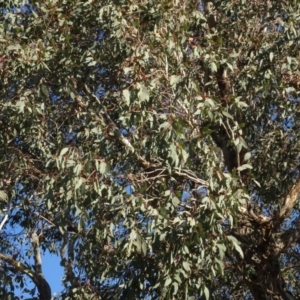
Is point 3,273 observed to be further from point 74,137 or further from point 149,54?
point 149,54

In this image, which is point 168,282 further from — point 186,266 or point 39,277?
point 39,277

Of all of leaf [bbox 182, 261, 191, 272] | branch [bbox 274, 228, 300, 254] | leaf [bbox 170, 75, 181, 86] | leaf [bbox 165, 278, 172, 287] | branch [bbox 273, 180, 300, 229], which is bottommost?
leaf [bbox 165, 278, 172, 287]

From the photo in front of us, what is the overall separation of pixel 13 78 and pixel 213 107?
2.25 meters

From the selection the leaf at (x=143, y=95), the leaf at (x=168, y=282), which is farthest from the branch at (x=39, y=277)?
the leaf at (x=143, y=95)

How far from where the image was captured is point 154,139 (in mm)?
6277

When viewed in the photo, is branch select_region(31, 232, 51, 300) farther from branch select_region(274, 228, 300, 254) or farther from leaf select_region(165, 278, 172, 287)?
leaf select_region(165, 278, 172, 287)

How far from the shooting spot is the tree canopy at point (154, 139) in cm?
618

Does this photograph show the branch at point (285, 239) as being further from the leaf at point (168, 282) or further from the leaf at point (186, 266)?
the leaf at point (168, 282)

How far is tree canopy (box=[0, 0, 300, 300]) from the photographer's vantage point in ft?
20.3

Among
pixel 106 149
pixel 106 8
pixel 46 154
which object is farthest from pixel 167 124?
pixel 46 154

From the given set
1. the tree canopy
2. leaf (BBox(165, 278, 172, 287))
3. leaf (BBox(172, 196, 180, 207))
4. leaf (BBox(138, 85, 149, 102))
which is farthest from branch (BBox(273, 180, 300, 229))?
leaf (BBox(138, 85, 149, 102))

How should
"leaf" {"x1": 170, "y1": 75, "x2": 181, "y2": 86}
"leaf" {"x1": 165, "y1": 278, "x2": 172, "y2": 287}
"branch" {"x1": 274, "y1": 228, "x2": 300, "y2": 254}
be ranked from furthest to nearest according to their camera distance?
"branch" {"x1": 274, "y1": 228, "x2": 300, "y2": 254} → "leaf" {"x1": 170, "y1": 75, "x2": 181, "y2": 86} → "leaf" {"x1": 165, "y1": 278, "x2": 172, "y2": 287}

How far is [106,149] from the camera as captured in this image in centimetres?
691

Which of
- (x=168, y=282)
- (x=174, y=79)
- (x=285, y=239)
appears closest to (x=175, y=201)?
(x=168, y=282)
